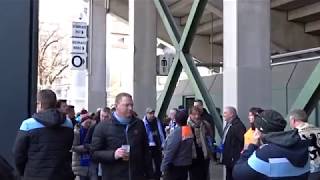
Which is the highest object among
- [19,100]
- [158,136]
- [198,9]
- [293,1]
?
[293,1]

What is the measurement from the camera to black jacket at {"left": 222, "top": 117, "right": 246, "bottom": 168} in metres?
9.89

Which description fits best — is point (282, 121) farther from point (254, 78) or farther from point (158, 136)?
point (158, 136)

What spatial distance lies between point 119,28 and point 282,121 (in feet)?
127

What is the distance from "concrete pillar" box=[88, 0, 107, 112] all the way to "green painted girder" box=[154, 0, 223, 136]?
533 cm

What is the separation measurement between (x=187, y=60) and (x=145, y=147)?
9016mm

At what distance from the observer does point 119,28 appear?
1682 inches

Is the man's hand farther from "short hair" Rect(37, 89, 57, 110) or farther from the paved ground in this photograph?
the paved ground

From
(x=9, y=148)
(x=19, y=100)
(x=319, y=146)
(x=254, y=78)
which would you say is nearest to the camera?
(x=19, y=100)

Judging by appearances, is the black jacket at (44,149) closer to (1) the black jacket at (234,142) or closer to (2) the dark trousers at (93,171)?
(2) the dark trousers at (93,171)

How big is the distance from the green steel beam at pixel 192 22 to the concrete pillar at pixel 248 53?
123 inches

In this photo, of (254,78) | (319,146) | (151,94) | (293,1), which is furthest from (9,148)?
(293,1)

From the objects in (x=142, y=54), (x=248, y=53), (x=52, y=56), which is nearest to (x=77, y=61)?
(x=142, y=54)

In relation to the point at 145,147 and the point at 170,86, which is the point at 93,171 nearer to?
the point at 145,147

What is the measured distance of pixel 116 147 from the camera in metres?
6.53
